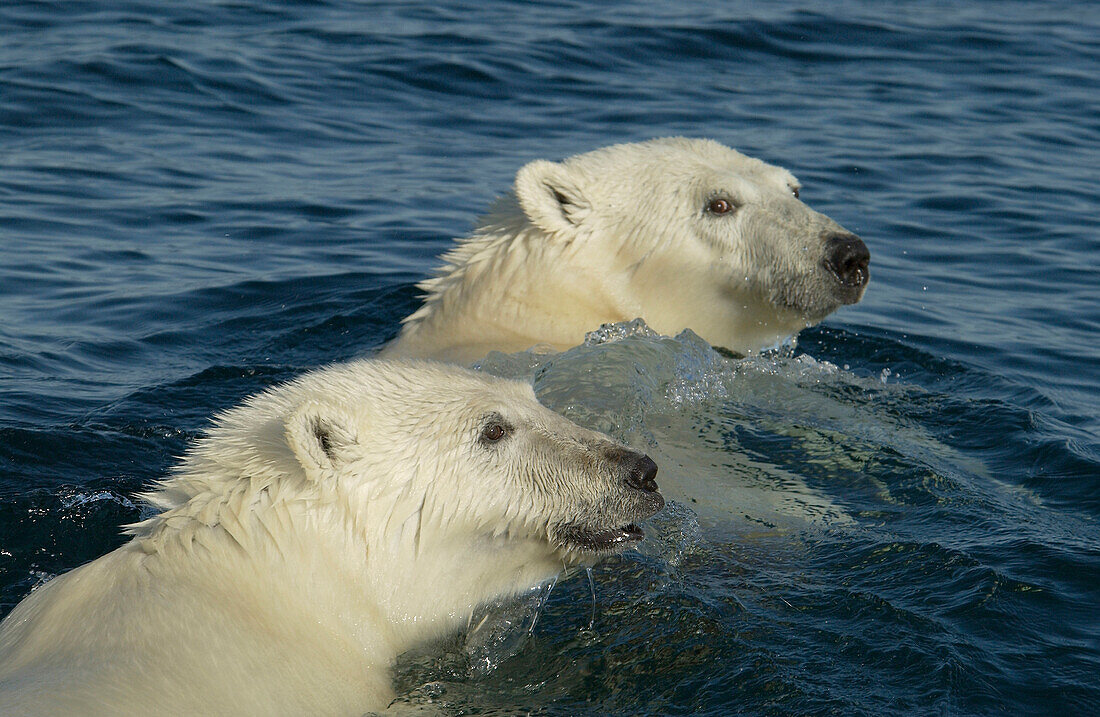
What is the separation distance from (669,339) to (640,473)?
7.29 ft

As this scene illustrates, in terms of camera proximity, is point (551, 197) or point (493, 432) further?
point (551, 197)

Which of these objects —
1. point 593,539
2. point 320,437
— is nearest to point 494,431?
point 593,539

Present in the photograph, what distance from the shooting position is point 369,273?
28.7 feet

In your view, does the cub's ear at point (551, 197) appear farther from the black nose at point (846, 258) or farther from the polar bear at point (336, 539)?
the polar bear at point (336, 539)

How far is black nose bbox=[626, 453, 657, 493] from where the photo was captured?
152 inches

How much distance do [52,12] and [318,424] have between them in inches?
476

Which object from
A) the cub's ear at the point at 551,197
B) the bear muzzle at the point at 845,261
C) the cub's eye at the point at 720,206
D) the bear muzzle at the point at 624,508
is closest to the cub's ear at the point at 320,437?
the bear muzzle at the point at 624,508

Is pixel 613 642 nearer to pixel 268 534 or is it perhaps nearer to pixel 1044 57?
pixel 268 534

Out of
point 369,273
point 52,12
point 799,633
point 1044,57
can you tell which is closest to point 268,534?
point 799,633

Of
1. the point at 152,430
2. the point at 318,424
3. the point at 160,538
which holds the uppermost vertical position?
the point at 318,424

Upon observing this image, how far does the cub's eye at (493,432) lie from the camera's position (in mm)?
3879

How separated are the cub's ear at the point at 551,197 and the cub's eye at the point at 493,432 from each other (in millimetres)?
2242

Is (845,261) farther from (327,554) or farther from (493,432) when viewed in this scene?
(327,554)

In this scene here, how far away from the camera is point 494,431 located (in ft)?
12.8
